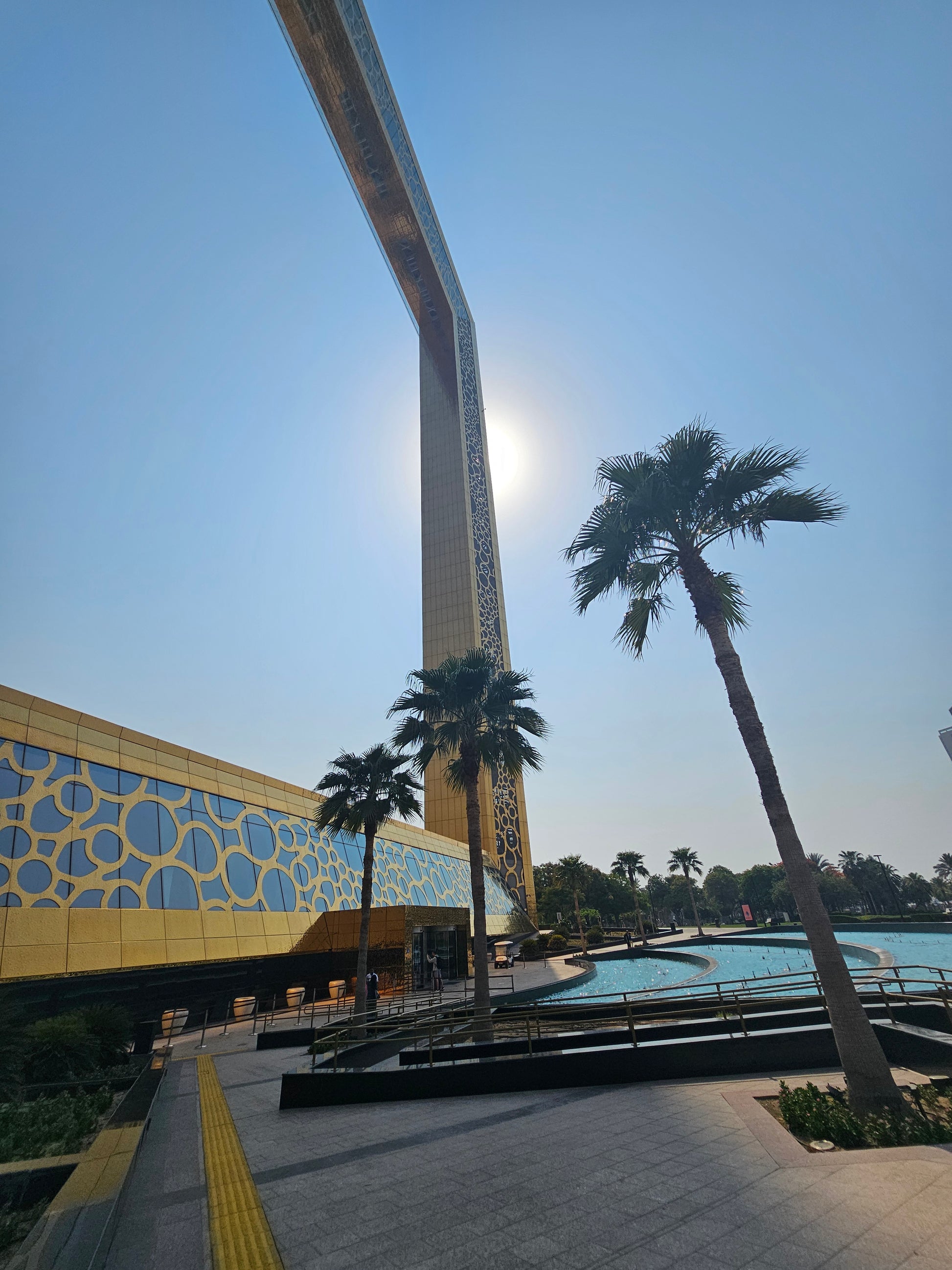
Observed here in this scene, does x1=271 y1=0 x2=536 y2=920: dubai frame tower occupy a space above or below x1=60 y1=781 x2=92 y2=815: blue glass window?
above

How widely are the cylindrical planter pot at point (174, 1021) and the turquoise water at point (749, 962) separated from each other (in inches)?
631

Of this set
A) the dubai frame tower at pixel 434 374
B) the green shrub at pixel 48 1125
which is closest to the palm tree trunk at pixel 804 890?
the green shrub at pixel 48 1125

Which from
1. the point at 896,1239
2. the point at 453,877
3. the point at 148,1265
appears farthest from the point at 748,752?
the point at 453,877

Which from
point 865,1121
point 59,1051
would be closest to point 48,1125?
point 59,1051

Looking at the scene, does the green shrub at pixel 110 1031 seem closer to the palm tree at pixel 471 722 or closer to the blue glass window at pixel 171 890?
the blue glass window at pixel 171 890

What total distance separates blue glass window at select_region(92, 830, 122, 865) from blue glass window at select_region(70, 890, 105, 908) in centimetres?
96

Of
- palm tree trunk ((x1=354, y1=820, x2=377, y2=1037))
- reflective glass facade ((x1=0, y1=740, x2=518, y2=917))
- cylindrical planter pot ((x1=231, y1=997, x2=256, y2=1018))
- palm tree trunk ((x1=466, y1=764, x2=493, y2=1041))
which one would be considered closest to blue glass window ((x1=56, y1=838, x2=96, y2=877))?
reflective glass facade ((x1=0, y1=740, x2=518, y2=917))

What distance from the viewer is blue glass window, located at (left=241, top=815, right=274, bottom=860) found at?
2647cm

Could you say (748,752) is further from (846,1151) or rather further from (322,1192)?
(322,1192)

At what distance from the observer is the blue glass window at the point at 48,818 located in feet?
56.3

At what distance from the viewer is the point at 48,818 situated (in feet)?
57.7

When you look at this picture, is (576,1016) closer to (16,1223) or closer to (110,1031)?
(110,1031)

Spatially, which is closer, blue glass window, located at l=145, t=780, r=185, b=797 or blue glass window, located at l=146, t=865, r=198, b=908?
blue glass window, located at l=146, t=865, r=198, b=908

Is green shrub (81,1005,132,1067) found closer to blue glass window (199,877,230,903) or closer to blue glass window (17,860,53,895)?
blue glass window (17,860,53,895)
